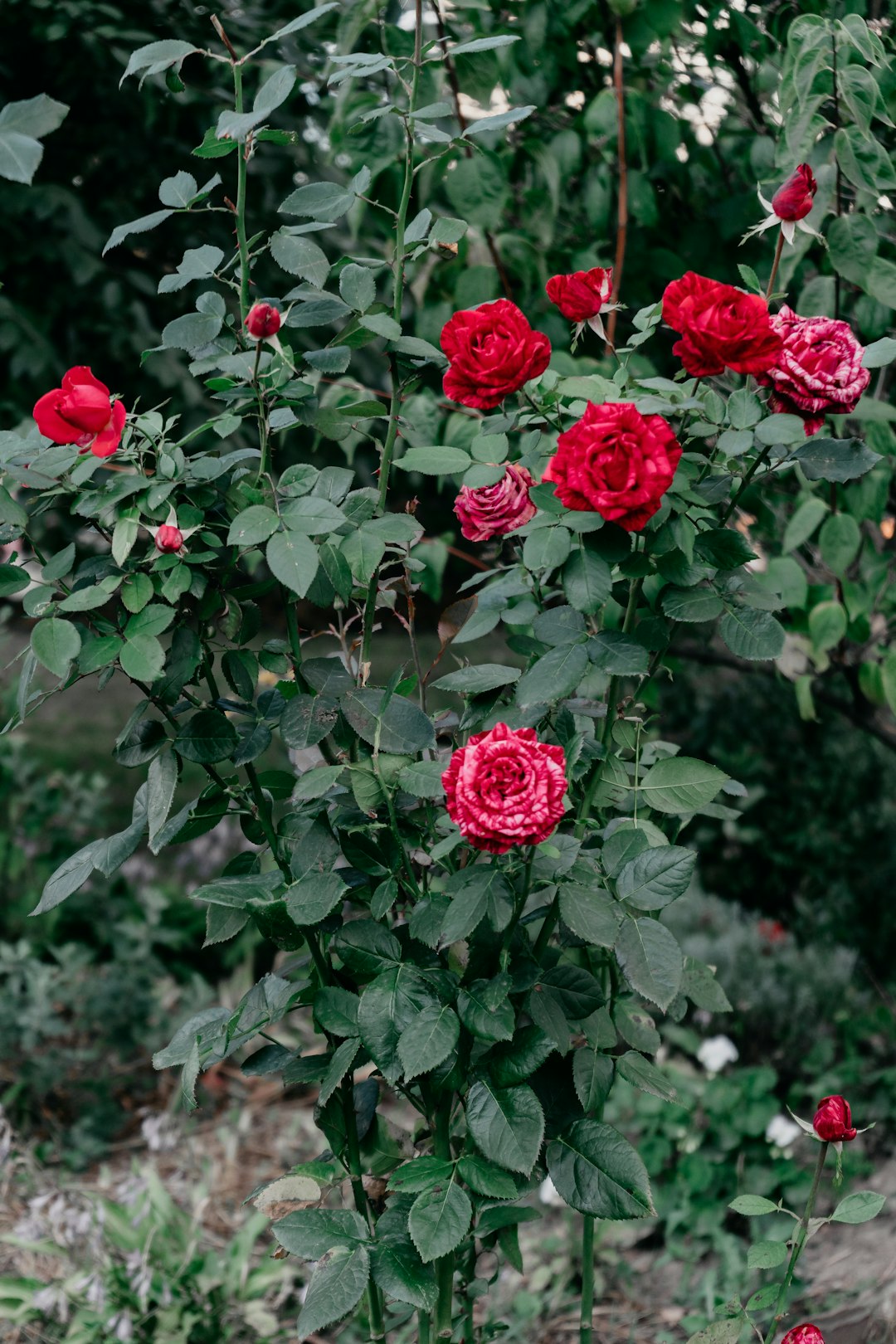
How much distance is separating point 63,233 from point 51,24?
51 centimetres

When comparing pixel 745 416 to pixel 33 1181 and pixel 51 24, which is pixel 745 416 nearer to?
pixel 33 1181

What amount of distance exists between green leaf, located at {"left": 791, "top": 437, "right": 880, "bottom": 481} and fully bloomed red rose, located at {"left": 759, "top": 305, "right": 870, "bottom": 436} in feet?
0.15

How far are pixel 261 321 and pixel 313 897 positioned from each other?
0.55 m

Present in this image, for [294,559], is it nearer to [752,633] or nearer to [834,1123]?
[752,633]

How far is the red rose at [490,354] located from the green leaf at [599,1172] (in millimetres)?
745

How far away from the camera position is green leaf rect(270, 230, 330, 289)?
3.75 ft

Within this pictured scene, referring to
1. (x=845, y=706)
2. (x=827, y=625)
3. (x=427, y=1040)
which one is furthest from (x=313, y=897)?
(x=845, y=706)

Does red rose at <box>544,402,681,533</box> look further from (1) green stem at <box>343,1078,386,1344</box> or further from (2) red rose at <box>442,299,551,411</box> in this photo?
(1) green stem at <box>343,1078,386,1344</box>

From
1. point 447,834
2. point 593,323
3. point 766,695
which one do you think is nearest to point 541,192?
point 593,323

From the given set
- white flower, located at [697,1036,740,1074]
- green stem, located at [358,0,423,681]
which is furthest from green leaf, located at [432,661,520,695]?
white flower, located at [697,1036,740,1074]

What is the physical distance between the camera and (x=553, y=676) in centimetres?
107

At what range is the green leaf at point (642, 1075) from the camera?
122 centimetres

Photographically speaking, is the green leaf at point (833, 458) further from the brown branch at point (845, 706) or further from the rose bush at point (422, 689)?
the brown branch at point (845, 706)

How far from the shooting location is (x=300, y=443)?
3295mm
